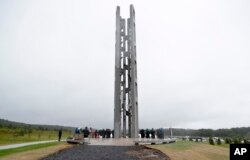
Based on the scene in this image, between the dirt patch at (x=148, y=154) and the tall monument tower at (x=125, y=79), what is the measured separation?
16.7 meters

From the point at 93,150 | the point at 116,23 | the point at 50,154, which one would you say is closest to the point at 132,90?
the point at 116,23

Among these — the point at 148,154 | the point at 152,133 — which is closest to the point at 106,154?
the point at 148,154

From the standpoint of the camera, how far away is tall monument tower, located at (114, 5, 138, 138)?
140ft

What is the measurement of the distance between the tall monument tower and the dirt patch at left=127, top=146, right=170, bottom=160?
16.7m

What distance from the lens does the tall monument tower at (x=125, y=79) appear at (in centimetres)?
4266

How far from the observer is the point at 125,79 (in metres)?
44.3

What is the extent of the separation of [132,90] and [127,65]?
3.57 m

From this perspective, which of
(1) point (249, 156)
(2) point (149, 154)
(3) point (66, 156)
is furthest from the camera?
(2) point (149, 154)

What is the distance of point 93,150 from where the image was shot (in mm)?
24688

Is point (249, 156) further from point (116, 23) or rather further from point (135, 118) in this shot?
point (116, 23)

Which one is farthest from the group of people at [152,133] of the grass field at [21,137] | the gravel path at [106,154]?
the grass field at [21,137]

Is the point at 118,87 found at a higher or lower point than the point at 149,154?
higher

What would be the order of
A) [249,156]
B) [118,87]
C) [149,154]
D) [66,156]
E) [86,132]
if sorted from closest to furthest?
[249,156] → [66,156] → [149,154] → [86,132] → [118,87]

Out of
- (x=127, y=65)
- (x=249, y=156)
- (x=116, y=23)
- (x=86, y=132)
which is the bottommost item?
(x=249, y=156)
